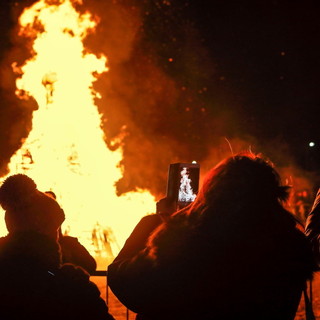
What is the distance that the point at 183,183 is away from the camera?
2.97 metres

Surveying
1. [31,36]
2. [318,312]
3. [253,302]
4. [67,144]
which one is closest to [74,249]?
[253,302]

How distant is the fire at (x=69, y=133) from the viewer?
9445mm

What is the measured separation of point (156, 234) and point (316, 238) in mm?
1368

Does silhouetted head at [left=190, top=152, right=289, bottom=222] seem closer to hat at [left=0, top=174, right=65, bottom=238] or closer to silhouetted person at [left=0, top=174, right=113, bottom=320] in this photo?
silhouetted person at [left=0, top=174, right=113, bottom=320]

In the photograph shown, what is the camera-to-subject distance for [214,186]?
1.69m

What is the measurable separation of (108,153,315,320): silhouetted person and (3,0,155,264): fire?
7.60 m

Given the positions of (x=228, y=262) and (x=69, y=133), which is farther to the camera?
(x=69, y=133)

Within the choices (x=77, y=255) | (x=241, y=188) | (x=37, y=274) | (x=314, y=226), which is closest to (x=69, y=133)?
(x=77, y=255)

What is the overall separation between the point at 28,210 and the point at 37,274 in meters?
0.32

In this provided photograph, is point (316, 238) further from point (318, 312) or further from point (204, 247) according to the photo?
point (318, 312)

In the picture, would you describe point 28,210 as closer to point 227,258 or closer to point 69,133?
point 227,258

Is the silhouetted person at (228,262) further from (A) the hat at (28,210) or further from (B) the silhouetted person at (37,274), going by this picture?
(A) the hat at (28,210)

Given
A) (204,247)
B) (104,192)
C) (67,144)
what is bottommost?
(204,247)

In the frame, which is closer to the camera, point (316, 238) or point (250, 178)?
point (250, 178)
